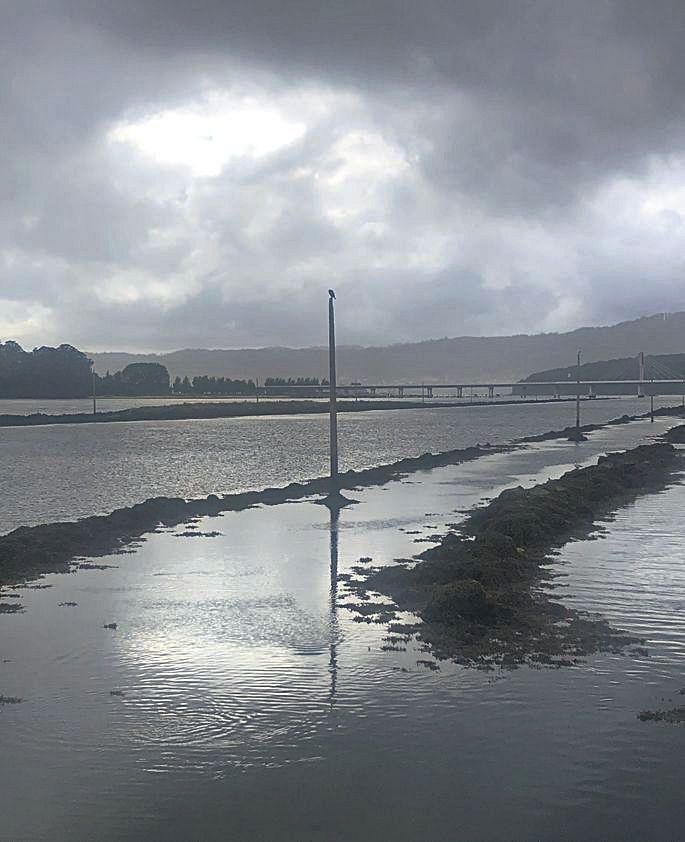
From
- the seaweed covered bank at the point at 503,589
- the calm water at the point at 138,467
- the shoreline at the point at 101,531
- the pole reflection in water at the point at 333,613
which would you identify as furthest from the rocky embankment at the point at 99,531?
the seaweed covered bank at the point at 503,589

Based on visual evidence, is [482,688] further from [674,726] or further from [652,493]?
[652,493]

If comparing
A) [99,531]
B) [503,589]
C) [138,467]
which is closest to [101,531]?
[99,531]

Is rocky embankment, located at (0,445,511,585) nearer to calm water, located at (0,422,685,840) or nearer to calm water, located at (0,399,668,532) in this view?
calm water, located at (0,422,685,840)

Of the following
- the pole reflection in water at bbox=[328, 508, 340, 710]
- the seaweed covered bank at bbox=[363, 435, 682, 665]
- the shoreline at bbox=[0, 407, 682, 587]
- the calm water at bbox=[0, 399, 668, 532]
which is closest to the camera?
the pole reflection in water at bbox=[328, 508, 340, 710]

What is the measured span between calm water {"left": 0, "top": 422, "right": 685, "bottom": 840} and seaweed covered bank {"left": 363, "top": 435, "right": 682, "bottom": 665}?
26.4 inches

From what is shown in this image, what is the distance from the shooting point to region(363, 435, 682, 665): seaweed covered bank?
12.5 metres

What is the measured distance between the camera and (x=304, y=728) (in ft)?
31.0

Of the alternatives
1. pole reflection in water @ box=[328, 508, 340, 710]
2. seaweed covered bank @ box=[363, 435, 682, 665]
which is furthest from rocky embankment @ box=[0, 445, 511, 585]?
seaweed covered bank @ box=[363, 435, 682, 665]

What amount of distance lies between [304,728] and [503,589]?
7191 mm

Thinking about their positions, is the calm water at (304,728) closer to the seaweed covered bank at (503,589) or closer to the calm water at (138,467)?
the seaweed covered bank at (503,589)

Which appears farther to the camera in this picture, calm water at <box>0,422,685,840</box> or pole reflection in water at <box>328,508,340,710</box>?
pole reflection in water at <box>328,508,340,710</box>

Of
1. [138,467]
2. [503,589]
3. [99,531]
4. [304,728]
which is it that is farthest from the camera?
[138,467]

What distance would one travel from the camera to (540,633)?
519 inches

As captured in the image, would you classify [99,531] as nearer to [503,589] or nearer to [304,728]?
[503,589]
